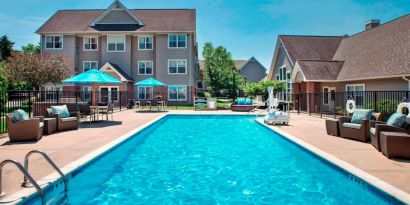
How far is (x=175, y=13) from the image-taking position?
34.2 metres

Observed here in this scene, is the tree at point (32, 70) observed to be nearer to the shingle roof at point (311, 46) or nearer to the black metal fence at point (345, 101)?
the black metal fence at point (345, 101)

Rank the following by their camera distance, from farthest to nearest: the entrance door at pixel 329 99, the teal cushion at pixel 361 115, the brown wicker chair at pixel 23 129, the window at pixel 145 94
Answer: the window at pixel 145 94 < the entrance door at pixel 329 99 < the teal cushion at pixel 361 115 < the brown wicker chair at pixel 23 129

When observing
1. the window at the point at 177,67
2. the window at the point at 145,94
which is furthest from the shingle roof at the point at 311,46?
the window at the point at 145,94

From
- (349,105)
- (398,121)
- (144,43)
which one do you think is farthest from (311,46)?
(398,121)

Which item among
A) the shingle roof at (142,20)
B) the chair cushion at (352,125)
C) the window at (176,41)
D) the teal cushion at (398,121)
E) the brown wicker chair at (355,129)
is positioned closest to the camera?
the teal cushion at (398,121)

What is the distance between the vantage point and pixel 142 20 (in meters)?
33.0

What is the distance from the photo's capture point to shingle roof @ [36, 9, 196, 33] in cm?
3150

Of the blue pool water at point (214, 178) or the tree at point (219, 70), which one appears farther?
the tree at point (219, 70)

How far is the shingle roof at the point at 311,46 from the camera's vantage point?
88.0 feet

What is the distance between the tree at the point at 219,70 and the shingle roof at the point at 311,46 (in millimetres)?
15937

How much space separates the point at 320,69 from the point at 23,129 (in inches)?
820

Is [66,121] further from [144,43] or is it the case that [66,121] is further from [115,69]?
[144,43]

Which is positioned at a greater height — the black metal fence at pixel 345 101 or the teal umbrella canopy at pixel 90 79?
the teal umbrella canopy at pixel 90 79

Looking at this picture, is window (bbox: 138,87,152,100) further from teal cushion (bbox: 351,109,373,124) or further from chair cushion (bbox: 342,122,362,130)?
teal cushion (bbox: 351,109,373,124)
